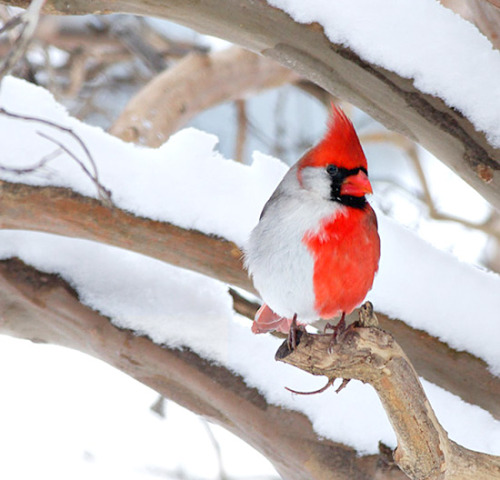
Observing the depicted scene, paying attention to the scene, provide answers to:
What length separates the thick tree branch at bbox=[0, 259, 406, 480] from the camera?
5.00 feet

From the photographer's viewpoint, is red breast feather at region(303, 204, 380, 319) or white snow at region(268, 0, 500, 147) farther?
white snow at region(268, 0, 500, 147)

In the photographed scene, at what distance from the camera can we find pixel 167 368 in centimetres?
157

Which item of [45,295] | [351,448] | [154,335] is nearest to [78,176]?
[45,295]

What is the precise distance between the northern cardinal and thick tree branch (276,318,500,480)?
0.16ft

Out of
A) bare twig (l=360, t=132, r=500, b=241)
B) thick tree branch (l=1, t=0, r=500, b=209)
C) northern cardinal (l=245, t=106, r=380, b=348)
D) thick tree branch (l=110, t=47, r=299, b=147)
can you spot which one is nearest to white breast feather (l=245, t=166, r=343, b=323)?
northern cardinal (l=245, t=106, r=380, b=348)

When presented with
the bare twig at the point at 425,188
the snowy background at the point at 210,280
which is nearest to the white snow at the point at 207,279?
the snowy background at the point at 210,280

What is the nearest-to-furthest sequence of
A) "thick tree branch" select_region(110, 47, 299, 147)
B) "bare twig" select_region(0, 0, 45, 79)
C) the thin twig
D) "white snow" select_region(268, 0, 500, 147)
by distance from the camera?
"bare twig" select_region(0, 0, 45, 79)
"white snow" select_region(268, 0, 500, 147)
"thick tree branch" select_region(110, 47, 299, 147)
the thin twig

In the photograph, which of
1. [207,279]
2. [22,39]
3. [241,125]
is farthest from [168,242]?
[241,125]

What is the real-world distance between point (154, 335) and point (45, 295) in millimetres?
258

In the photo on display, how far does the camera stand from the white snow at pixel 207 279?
1.49 metres

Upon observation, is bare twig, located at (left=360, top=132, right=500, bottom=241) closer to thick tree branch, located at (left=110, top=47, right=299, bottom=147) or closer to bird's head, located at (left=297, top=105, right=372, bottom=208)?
thick tree branch, located at (left=110, top=47, right=299, bottom=147)

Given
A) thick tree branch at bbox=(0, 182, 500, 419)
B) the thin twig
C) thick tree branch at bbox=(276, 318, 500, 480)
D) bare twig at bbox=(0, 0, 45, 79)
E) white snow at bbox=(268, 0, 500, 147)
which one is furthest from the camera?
the thin twig

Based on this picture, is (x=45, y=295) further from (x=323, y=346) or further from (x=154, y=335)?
(x=323, y=346)

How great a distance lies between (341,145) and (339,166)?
3 cm
